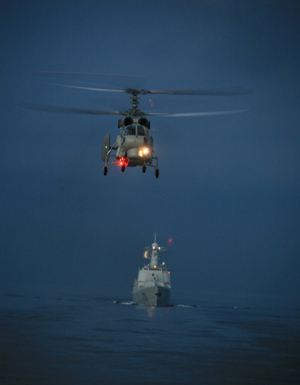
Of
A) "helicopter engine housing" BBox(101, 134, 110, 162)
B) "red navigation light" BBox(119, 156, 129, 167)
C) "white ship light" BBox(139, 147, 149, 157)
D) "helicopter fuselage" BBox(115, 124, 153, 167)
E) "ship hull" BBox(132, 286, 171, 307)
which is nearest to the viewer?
"white ship light" BBox(139, 147, 149, 157)

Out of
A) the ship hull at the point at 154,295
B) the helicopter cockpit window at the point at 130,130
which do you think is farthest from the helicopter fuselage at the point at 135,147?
the ship hull at the point at 154,295

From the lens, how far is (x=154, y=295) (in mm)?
80125

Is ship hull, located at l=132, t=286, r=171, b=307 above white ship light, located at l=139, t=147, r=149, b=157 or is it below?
below

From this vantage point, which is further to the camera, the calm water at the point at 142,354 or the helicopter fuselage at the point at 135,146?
the calm water at the point at 142,354

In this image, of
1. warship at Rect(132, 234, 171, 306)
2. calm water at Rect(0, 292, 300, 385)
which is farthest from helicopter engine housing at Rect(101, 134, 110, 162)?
warship at Rect(132, 234, 171, 306)

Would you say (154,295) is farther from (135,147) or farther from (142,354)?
(135,147)

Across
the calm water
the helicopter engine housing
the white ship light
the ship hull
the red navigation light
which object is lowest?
the calm water

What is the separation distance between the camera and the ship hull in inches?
3150

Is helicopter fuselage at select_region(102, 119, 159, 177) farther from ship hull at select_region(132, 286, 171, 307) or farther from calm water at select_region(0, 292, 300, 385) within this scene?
ship hull at select_region(132, 286, 171, 307)

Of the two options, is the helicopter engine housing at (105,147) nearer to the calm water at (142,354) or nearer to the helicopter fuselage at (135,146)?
the helicopter fuselage at (135,146)

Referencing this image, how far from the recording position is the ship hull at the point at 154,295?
80.0 meters

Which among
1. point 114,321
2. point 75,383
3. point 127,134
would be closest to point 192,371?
point 75,383

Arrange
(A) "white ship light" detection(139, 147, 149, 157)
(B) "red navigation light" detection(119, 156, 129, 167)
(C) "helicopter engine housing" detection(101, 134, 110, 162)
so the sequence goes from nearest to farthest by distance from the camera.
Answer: (A) "white ship light" detection(139, 147, 149, 157) < (B) "red navigation light" detection(119, 156, 129, 167) < (C) "helicopter engine housing" detection(101, 134, 110, 162)

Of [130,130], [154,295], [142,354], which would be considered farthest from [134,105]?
[154,295]
